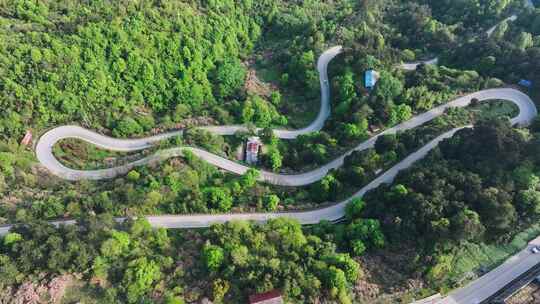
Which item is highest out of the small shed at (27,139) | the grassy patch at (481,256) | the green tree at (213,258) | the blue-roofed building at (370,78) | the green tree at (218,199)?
the blue-roofed building at (370,78)

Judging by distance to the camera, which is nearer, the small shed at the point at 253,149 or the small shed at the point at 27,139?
the small shed at the point at 27,139

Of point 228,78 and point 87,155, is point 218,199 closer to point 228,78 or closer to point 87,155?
point 87,155

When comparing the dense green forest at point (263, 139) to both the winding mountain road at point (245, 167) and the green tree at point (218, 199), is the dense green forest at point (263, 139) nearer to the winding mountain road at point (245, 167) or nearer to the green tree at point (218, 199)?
the green tree at point (218, 199)

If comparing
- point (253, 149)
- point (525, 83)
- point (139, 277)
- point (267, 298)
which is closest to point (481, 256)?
point (267, 298)

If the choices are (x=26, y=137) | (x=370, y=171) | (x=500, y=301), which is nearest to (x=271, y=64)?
Result: (x=370, y=171)

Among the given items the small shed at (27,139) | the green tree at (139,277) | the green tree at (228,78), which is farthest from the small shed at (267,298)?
the green tree at (228,78)

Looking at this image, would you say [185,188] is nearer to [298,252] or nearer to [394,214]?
[298,252]
